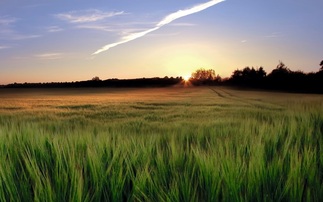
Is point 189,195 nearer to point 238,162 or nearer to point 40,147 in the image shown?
point 238,162

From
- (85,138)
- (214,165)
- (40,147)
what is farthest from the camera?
(85,138)

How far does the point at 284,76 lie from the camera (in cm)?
5522

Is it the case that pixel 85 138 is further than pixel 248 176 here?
Yes

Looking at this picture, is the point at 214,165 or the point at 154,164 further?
the point at 154,164

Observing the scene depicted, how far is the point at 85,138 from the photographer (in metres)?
2.19

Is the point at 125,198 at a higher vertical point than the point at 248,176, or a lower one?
lower

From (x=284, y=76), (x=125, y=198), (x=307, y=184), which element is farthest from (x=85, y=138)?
(x=284, y=76)

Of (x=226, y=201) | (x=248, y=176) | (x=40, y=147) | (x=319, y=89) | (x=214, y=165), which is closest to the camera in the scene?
(x=226, y=201)

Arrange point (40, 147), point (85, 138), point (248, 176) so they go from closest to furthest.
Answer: point (248, 176) < point (40, 147) < point (85, 138)

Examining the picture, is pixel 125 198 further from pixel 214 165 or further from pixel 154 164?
pixel 214 165

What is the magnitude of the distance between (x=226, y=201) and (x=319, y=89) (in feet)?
163

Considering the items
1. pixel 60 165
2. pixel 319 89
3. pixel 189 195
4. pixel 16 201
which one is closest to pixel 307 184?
pixel 189 195

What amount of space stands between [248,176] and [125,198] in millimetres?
518

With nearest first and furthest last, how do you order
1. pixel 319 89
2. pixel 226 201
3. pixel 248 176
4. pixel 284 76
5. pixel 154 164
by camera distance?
pixel 226 201 → pixel 248 176 → pixel 154 164 → pixel 319 89 → pixel 284 76
